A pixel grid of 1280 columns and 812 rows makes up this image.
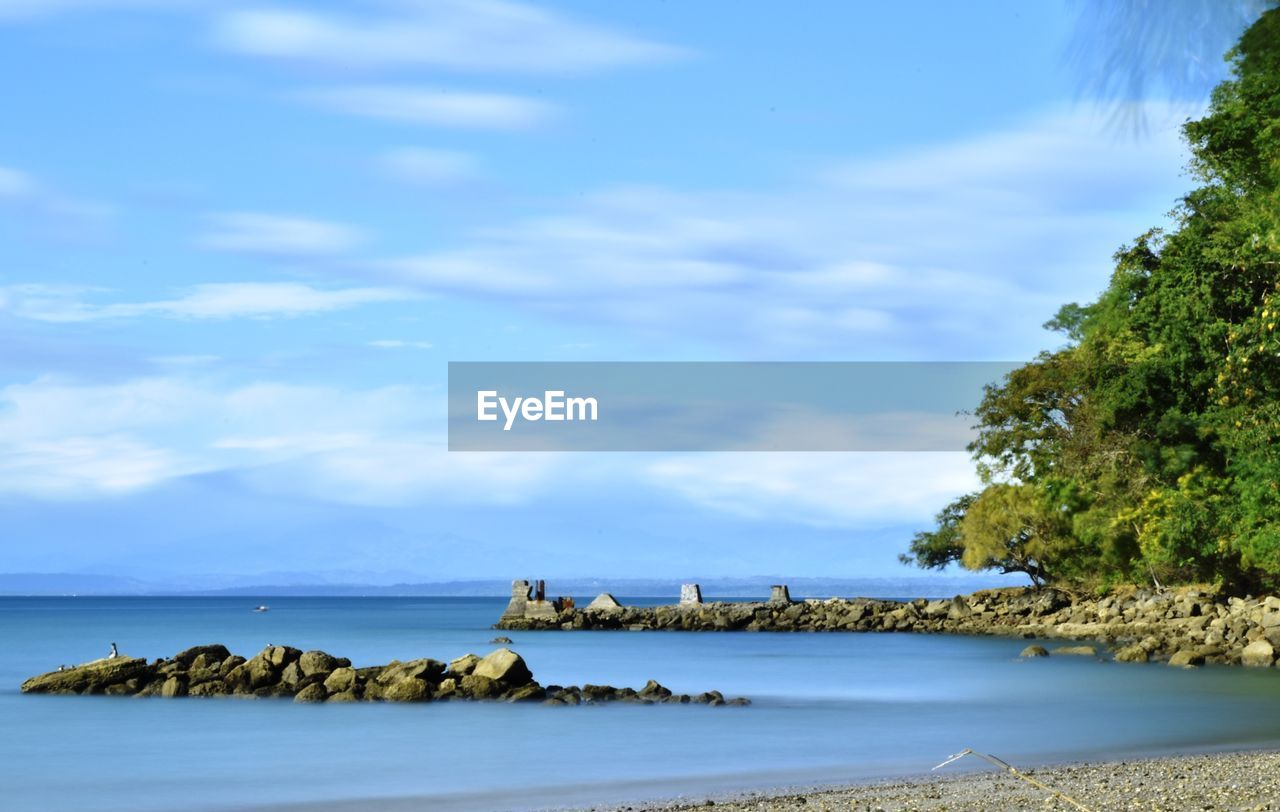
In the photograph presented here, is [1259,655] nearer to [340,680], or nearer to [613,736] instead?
[613,736]

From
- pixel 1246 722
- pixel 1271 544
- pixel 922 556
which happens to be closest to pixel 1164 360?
pixel 1271 544

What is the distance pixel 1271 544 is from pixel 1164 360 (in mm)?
5955

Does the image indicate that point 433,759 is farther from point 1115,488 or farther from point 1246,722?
point 1115,488

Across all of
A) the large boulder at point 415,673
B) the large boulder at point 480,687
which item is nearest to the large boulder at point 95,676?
the large boulder at point 415,673

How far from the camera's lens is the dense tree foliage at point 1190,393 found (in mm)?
33750

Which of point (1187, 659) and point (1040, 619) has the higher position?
point (1040, 619)

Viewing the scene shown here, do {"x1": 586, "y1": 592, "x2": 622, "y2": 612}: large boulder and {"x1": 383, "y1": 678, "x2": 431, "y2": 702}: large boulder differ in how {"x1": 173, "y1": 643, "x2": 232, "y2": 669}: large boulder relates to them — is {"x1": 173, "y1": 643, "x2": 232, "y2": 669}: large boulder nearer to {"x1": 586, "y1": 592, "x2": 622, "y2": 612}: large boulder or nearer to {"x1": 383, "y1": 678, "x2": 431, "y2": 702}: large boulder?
{"x1": 383, "y1": 678, "x2": 431, "y2": 702}: large boulder

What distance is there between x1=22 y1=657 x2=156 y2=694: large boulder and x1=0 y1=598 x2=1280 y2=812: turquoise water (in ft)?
2.51

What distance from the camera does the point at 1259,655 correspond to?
39188 millimetres

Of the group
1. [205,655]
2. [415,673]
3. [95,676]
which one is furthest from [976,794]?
[95,676]

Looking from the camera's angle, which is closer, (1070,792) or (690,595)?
(1070,792)

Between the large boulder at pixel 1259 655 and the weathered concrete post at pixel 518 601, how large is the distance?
158ft

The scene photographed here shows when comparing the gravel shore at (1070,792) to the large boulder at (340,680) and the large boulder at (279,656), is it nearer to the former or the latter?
the large boulder at (340,680)

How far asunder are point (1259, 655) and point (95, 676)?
30.9m
